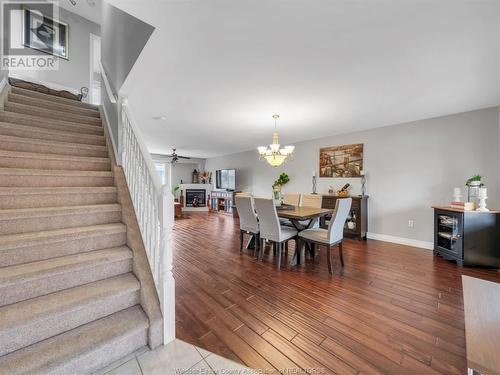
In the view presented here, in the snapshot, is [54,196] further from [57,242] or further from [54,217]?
[57,242]

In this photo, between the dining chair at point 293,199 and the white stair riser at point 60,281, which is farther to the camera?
the dining chair at point 293,199

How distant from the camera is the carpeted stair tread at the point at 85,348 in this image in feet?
3.42

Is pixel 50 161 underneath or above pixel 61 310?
above

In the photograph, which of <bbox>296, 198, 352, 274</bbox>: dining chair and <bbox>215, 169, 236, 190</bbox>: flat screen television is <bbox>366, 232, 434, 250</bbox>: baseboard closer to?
<bbox>296, 198, 352, 274</bbox>: dining chair

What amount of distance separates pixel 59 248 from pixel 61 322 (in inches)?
21.3

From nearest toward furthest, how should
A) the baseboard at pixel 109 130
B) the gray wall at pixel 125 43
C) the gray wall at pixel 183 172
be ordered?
the gray wall at pixel 125 43
the baseboard at pixel 109 130
the gray wall at pixel 183 172

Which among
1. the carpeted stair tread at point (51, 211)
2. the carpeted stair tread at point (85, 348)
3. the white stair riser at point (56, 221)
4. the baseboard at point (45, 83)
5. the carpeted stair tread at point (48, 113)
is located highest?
the baseboard at point (45, 83)

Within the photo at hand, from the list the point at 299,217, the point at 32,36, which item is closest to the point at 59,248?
the point at 299,217

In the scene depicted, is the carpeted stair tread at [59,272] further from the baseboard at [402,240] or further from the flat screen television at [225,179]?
the flat screen television at [225,179]

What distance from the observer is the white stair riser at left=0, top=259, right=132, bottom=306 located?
1.23m

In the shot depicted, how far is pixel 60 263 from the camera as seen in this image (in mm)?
1422

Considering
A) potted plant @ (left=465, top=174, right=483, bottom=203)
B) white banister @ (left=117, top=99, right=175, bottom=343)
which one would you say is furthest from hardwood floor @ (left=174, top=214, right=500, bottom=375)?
potted plant @ (left=465, top=174, right=483, bottom=203)

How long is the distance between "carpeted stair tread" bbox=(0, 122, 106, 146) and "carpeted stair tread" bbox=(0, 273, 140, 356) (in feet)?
6.44

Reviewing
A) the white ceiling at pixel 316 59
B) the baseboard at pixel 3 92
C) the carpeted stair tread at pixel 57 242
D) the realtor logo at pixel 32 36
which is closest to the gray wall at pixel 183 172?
the realtor logo at pixel 32 36
